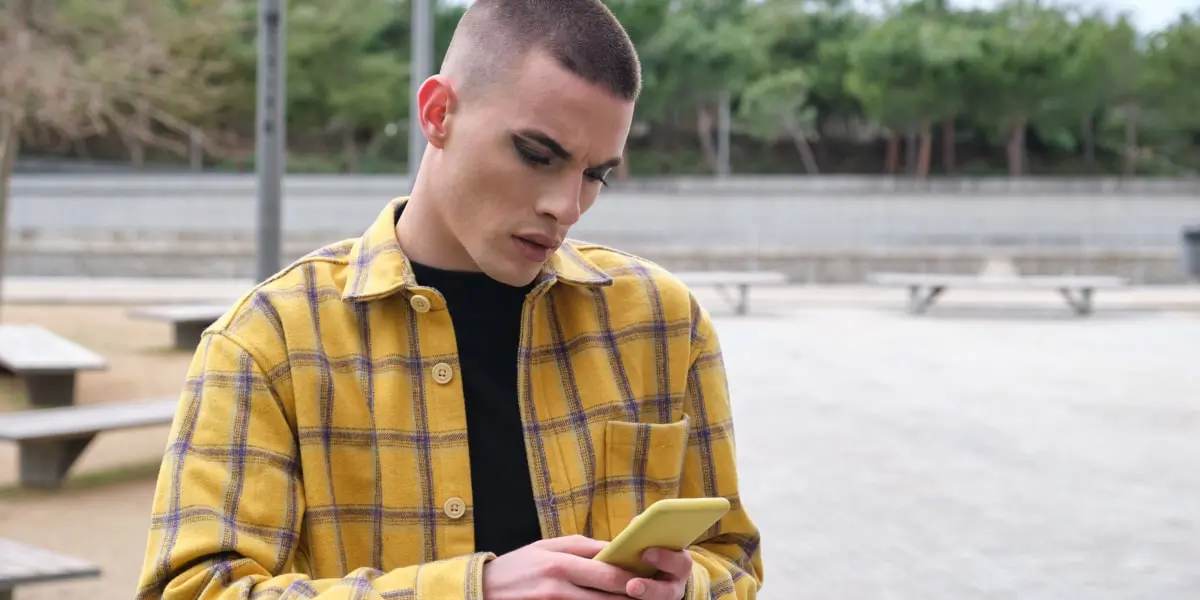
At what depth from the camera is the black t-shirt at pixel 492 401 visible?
1540 millimetres

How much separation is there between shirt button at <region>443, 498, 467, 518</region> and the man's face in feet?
0.85

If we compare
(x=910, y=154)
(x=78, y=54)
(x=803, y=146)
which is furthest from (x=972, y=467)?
(x=910, y=154)

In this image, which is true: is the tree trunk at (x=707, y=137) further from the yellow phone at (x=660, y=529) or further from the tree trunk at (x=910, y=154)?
the yellow phone at (x=660, y=529)

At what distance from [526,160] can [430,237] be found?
0.64 feet

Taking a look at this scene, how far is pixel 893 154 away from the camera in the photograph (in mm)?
54844

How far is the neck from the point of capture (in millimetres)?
1594

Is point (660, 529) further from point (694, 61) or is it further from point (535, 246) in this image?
point (694, 61)

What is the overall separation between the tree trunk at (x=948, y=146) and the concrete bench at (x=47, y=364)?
4757 cm

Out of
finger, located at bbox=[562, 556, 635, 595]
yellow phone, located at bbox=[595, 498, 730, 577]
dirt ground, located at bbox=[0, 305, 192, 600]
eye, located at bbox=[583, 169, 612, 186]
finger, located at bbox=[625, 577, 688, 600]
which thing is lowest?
dirt ground, located at bbox=[0, 305, 192, 600]

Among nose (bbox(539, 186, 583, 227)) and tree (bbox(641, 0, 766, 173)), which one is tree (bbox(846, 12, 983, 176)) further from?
nose (bbox(539, 186, 583, 227))

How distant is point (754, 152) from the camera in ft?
186

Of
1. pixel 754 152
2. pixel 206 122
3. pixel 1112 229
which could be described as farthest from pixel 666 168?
pixel 1112 229

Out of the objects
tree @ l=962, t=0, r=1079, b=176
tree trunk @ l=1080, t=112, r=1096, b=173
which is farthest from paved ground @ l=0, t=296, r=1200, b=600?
tree trunk @ l=1080, t=112, r=1096, b=173

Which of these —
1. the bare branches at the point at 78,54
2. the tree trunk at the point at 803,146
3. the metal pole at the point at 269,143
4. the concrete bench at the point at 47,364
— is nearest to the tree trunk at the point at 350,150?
the tree trunk at the point at 803,146
